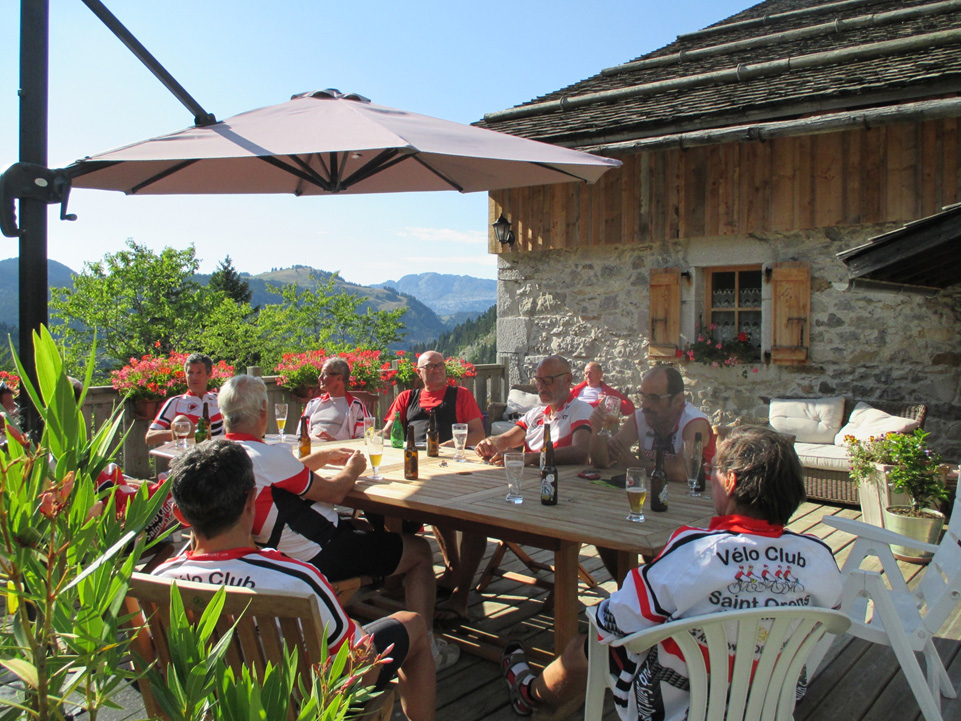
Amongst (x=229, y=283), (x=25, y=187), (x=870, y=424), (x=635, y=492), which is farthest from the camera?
(x=229, y=283)

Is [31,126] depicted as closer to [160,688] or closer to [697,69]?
[160,688]

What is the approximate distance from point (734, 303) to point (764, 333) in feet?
1.54

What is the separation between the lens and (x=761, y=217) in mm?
6852

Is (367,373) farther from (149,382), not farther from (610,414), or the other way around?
(610,414)

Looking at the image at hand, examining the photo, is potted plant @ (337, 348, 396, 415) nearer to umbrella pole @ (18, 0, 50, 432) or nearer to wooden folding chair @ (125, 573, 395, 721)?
umbrella pole @ (18, 0, 50, 432)

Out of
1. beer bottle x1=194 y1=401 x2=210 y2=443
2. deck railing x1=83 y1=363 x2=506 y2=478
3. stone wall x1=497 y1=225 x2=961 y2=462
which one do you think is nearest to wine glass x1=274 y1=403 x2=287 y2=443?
beer bottle x1=194 y1=401 x2=210 y2=443

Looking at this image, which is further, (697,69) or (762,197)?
(697,69)

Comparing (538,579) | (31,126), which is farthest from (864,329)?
(31,126)

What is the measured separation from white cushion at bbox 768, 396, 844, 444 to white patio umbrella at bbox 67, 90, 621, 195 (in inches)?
136

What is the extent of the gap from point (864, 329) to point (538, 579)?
14.1 feet

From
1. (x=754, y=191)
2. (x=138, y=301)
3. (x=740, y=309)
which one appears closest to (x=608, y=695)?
(x=740, y=309)

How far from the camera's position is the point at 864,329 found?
6.46m

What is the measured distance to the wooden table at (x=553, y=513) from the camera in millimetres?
2498

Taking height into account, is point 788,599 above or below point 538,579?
above
